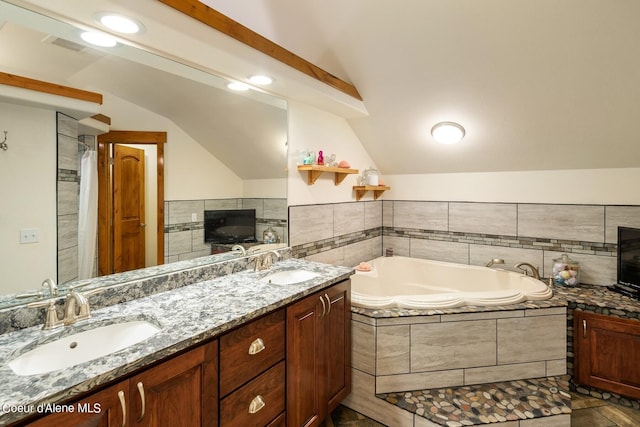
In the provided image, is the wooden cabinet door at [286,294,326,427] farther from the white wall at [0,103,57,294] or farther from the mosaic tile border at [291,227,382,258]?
the white wall at [0,103,57,294]

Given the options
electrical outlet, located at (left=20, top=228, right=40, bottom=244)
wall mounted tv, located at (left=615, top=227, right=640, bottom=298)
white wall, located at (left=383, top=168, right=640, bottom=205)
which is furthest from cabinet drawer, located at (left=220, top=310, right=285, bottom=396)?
wall mounted tv, located at (left=615, top=227, right=640, bottom=298)

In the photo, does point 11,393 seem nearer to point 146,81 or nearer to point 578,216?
point 146,81

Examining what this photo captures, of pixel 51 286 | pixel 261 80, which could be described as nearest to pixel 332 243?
pixel 261 80

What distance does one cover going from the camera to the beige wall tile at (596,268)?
261 cm

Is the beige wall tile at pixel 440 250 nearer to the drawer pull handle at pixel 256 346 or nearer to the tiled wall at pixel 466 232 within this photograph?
the tiled wall at pixel 466 232

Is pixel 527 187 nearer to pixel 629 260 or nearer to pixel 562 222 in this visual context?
pixel 562 222

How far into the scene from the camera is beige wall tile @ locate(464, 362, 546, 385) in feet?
7.06

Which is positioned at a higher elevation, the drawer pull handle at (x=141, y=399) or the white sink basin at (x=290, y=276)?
the white sink basin at (x=290, y=276)

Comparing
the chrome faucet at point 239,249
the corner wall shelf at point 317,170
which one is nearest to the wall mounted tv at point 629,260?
the corner wall shelf at point 317,170

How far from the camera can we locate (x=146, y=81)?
5.38 feet

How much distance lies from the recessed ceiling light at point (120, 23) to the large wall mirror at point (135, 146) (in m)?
0.13

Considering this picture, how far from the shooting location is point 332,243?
9.57 ft

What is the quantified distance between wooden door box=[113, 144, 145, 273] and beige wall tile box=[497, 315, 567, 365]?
7.41ft

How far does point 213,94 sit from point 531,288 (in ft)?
8.85
